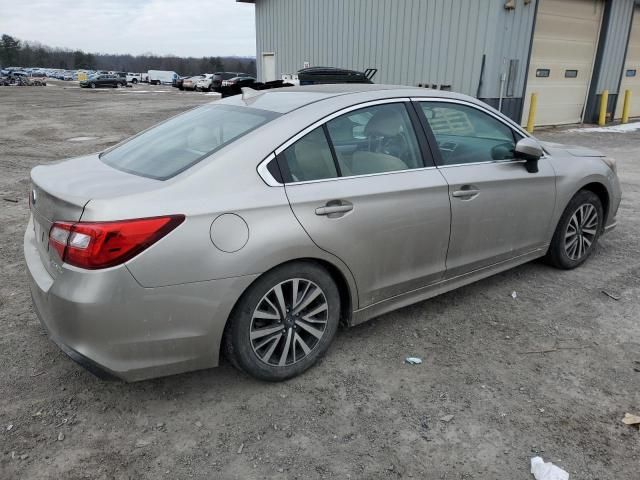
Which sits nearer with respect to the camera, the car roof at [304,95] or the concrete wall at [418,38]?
the car roof at [304,95]

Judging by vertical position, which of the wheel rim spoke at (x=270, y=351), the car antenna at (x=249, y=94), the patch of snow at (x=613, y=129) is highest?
the car antenna at (x=249, y=94)

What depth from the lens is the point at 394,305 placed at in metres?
3.36

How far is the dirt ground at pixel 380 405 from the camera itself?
237 cm

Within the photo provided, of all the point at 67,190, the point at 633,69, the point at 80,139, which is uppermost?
the point at 633,69

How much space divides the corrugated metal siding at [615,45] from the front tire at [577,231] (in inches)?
543

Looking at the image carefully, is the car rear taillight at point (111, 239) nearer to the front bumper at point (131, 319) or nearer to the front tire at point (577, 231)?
the front bumper at point (131, 319)

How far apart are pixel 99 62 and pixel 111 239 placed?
141751 mm

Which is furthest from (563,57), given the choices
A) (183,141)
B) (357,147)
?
(183,141)

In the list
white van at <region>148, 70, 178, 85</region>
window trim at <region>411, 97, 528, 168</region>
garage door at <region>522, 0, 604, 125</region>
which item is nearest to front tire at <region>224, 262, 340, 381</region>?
window trim at <region>411, 97, 528, 168</region>

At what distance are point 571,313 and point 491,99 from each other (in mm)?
10742

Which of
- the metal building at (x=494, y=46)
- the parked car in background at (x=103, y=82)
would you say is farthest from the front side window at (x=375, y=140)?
the parked car in background at (x=103, y=82)

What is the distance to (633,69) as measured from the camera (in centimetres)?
1788

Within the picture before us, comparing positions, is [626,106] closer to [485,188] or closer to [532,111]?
[532,111]

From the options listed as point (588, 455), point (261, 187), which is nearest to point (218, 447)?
point (261, 187)
